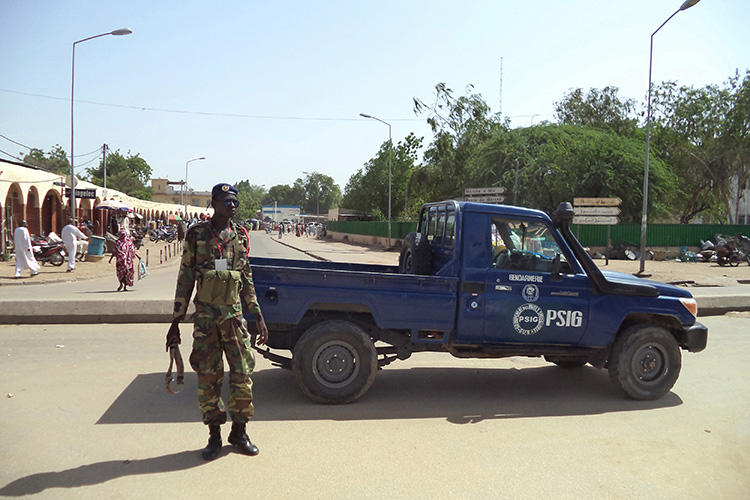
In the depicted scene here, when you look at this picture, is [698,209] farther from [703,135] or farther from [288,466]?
[288,466]

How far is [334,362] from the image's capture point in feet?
17.4

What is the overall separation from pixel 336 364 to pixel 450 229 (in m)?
1.83

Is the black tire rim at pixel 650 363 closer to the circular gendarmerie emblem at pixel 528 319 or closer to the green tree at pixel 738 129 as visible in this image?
the circular gendarmerie emblem at pixel 528 319

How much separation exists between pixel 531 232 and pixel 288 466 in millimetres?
3260

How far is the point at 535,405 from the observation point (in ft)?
18.2

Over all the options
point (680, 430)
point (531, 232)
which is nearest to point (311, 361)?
point (531, 232)

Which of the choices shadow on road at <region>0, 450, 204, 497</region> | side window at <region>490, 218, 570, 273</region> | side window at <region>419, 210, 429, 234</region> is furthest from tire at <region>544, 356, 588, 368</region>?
shadow on road at <region>0, 450, 204, 497</region>

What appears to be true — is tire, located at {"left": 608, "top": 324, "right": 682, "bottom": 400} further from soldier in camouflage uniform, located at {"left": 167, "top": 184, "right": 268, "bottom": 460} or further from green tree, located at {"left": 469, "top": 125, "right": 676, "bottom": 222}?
green tree, located at {"left": 469, "top": 125, "right": 676, "bottom": 222}

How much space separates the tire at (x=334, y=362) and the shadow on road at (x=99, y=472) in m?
1.23

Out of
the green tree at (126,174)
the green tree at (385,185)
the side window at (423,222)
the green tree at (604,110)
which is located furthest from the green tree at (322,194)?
the side window at (423,222)

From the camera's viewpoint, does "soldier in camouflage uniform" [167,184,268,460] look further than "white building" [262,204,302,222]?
No

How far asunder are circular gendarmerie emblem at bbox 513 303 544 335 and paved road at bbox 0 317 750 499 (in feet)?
2.48

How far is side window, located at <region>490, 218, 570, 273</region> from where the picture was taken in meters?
5.55

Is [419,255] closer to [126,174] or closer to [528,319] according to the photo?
[528,319]
